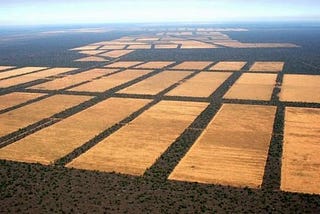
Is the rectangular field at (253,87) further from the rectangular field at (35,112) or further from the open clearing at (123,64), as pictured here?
the open clearing at (123,64)

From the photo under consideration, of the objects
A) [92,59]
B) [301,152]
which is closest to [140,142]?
[301,152]

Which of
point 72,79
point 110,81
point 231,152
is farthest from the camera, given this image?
point 72,79

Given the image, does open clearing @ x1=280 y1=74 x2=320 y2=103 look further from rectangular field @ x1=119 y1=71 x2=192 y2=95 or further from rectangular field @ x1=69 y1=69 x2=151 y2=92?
rectangular field @ x1=69 y1=69 x2=151 y2=92

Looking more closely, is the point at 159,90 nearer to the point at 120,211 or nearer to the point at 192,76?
the point at 192,76

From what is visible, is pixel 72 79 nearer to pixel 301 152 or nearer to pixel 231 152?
pixel 231 152

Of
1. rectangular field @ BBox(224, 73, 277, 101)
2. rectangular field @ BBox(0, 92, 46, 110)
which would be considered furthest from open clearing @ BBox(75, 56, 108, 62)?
rectangular field @ BBox(224, 73, 277, 101)
